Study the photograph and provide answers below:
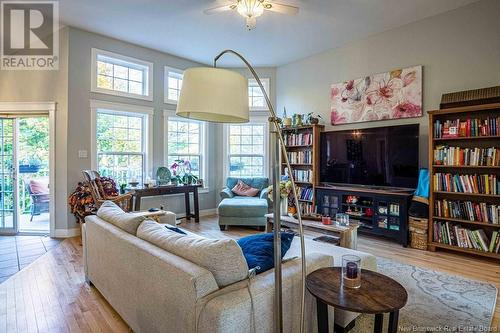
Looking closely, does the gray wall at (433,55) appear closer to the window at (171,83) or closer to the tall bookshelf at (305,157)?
the tall bookshelf at (305,157)

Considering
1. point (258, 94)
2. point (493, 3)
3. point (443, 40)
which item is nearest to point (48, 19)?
point (258, 94)

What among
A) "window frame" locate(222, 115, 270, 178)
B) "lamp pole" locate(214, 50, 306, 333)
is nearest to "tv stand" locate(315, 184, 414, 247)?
"window frame" locate(222, 115, 270, 178)

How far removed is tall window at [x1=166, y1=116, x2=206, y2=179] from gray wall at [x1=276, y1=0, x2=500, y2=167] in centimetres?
252

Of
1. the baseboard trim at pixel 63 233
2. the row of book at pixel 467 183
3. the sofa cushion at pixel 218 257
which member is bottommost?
the baseboard trim at pixel 63 233

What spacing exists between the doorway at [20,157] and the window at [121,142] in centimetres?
65

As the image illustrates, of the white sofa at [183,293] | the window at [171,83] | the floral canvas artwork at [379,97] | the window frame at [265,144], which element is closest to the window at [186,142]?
the window at [171,83]

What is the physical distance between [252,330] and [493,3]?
4.52 meters

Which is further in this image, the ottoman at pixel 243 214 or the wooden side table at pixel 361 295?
the ottoman at pixel 243 214

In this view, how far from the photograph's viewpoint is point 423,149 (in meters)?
3.96

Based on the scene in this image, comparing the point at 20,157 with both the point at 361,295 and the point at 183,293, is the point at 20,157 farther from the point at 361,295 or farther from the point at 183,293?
the point at 361,295

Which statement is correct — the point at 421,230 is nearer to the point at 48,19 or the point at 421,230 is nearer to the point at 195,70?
the point at 195,70

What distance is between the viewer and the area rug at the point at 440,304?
197 cm

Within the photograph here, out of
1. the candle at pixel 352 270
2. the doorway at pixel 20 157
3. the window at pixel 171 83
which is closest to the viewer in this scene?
the candle at pixel 352 270

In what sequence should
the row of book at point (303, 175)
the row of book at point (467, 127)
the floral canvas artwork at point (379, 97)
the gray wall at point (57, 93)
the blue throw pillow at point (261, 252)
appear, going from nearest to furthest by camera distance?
the blue throw pillow at point (261, 252), the row of book at point (467, 127), the floral canvas artwork at point (379, 97), the gray wall at point (57, 93), the row of book at point (303, 175)
